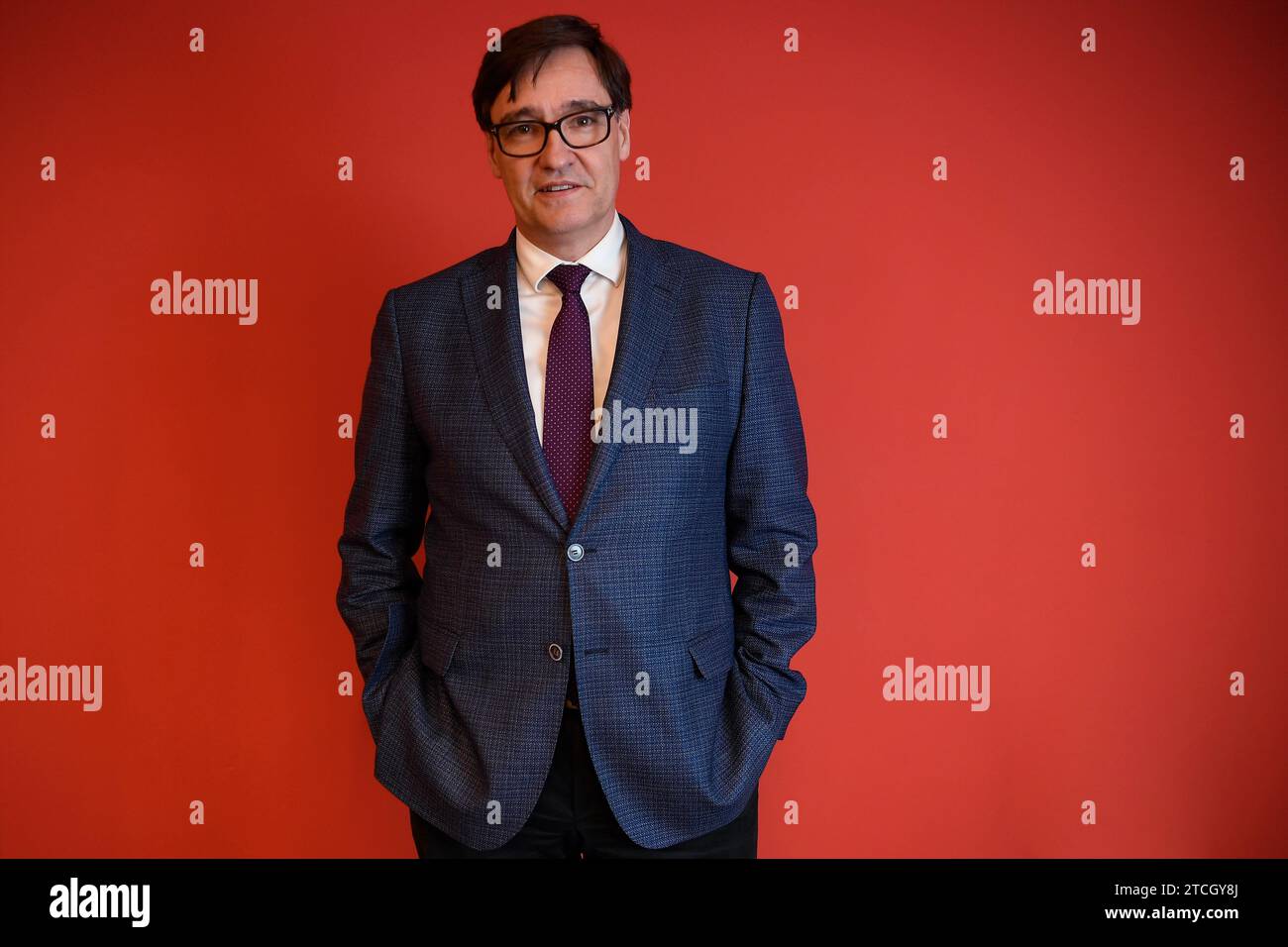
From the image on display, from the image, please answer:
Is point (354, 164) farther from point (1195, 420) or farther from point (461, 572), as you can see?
point (1195, 420)

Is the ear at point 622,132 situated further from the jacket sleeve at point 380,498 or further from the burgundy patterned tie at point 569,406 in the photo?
the jacket sleeve at point 380,498

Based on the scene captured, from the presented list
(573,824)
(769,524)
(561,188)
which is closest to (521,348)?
(561,188)

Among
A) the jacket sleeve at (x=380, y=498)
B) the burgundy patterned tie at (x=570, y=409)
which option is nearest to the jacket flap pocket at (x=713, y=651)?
the burgundy patterned tie at (x=570, y=409)

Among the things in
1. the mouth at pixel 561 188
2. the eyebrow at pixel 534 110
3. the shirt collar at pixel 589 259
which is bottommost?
the shirt collar at pixel 589 259

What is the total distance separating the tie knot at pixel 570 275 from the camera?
157 cm

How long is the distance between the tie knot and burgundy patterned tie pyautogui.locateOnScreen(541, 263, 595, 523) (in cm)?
4

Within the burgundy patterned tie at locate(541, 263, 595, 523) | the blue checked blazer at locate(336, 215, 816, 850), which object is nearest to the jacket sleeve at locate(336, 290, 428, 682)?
the blue checked blazer at locate(336, 215, 816, 850)

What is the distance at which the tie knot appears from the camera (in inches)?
61.9

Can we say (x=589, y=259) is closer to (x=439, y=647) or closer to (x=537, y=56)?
(x=537, y=56)

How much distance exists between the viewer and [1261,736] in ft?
7.27

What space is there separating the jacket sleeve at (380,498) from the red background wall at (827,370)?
61 cm

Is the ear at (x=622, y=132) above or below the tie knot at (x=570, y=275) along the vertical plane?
above
